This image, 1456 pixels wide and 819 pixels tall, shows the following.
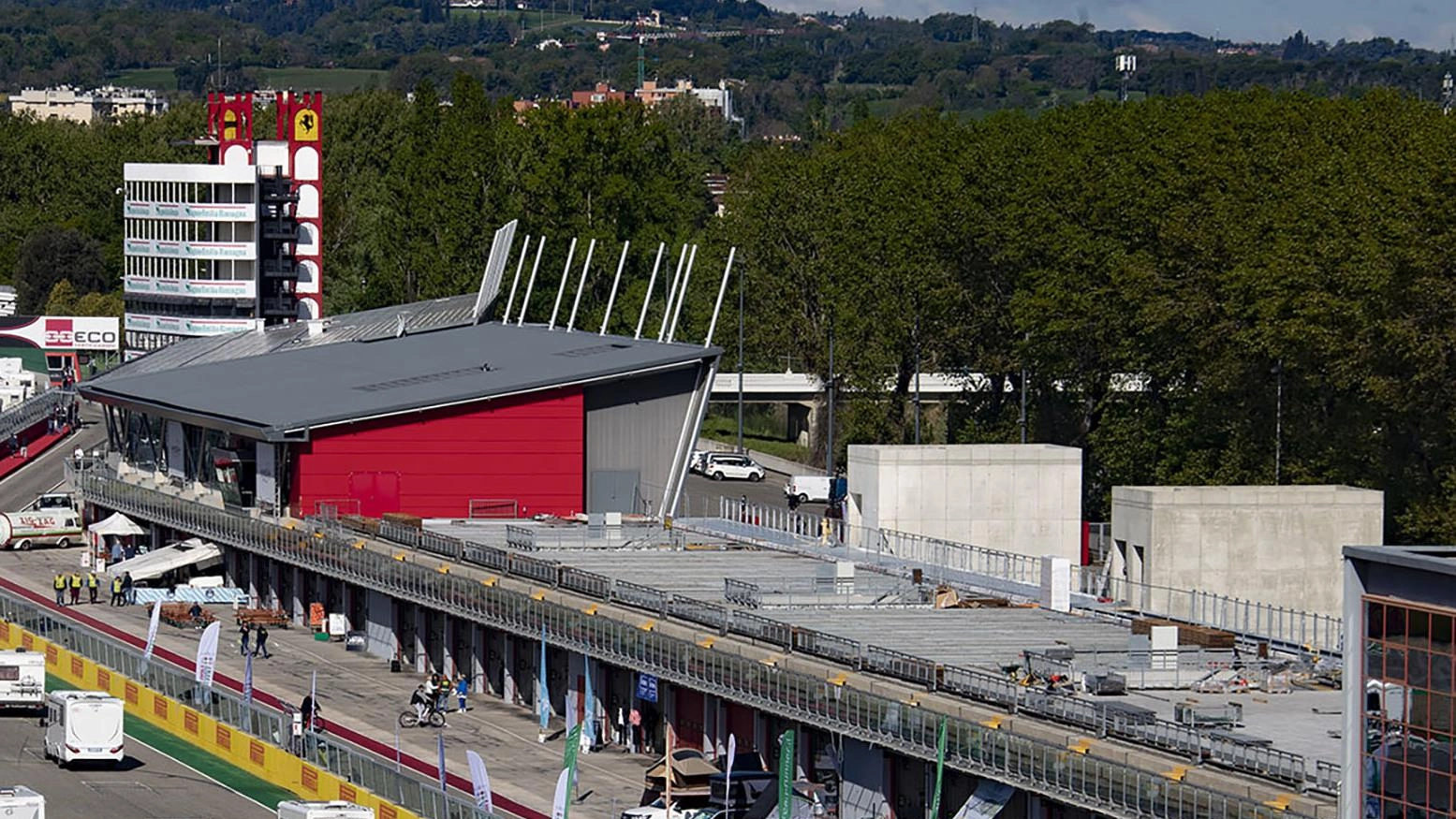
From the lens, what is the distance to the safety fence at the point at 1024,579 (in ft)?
221

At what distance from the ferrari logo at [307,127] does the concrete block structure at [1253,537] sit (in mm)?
96671

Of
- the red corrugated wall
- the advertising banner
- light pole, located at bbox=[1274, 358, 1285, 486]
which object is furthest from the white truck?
→ the advertising banner

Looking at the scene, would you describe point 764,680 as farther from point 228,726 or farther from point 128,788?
point 128,788

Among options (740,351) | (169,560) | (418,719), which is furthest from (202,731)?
(740,351)

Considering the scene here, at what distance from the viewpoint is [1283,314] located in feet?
320

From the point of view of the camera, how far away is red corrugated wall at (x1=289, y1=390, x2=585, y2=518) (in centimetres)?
9638

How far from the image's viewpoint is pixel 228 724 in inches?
2630

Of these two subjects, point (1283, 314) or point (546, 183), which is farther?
point (546, 183)

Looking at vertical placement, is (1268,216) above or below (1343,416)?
above

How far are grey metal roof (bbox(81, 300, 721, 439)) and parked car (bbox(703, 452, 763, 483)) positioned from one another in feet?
55.6

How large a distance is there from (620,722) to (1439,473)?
33.6 m

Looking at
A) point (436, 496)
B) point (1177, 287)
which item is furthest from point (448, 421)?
point (1177, 287)

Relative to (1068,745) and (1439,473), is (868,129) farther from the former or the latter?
(1068,745)

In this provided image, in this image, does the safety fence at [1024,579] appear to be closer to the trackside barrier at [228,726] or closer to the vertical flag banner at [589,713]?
the vertical flag banner at [589,713]
